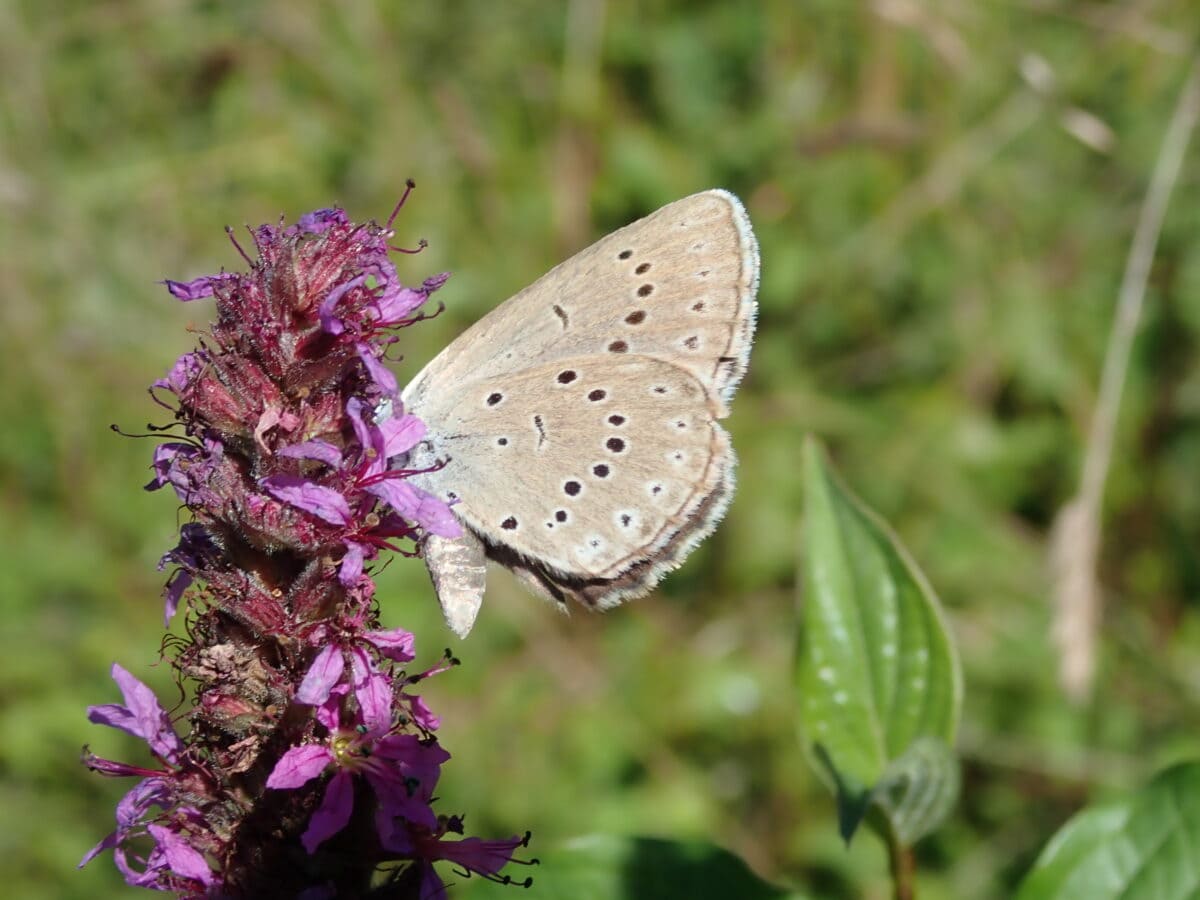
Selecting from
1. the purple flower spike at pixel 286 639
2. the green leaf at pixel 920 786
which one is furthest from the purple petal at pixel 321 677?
the green leaf at pixel 920 786

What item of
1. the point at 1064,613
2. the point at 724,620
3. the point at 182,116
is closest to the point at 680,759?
the point at 724,620

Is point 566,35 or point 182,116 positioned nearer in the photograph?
point 566,35

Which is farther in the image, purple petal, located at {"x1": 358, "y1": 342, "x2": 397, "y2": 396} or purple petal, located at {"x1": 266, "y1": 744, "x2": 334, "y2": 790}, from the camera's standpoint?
purple petal, located at {"x1": 358, "y1": 342, "x2": 397, "y2": 396}

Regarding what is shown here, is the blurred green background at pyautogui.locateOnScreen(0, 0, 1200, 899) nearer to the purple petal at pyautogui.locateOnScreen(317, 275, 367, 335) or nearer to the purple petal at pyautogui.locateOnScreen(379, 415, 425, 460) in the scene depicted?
the purple petal at pyautogui.locateOnScreen(379, 415, 425, 460)

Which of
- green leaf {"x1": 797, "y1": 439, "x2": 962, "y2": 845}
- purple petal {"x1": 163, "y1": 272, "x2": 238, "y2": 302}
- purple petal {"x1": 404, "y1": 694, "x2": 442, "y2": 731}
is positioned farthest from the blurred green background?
purple petal {"x1": 163, "y1": 272, "x2": 238, "y2": 302}

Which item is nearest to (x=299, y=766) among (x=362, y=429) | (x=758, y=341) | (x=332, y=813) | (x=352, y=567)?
(x=332, y=813)

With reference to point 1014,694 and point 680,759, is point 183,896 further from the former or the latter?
point 1014,694
